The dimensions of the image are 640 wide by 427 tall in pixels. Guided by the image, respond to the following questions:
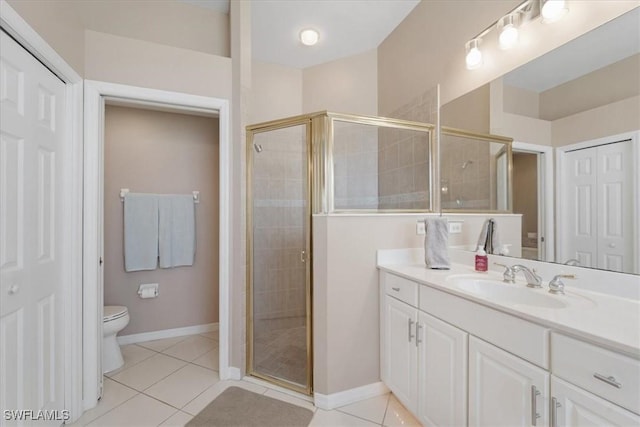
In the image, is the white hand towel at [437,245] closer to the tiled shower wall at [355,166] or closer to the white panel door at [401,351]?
the white panel door at [401,351]

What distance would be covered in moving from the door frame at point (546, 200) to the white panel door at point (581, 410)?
0.75 m

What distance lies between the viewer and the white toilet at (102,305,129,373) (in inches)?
85.1

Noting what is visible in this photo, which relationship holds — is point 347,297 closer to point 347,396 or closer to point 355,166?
point 347,396

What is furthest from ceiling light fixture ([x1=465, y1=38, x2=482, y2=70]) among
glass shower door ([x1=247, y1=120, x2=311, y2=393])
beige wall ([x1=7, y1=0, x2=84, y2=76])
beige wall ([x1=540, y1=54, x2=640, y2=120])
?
beige wall ([x1=7, y1=0, x2=84, y2=76])

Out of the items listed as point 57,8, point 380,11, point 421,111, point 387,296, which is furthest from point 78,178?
point 380,11

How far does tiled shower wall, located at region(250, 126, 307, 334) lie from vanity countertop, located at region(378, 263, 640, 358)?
1.05m

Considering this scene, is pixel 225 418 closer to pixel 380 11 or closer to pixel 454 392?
pixel 454 392

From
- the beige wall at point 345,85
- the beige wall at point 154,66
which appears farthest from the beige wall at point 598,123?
the beige wall at point 154,66

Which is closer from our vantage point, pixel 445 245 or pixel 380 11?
pixel 445 245

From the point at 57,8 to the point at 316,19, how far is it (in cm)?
182

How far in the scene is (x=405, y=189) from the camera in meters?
2.29

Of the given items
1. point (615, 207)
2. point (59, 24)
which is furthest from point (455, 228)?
point (59, 24)

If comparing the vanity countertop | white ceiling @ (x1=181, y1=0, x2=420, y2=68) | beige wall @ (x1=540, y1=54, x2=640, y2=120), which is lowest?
the vanity countertop

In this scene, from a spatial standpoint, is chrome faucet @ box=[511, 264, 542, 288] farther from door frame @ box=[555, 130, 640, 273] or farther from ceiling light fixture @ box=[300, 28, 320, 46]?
ceiling light fixture @ box=[300, 28, 320, 46]
